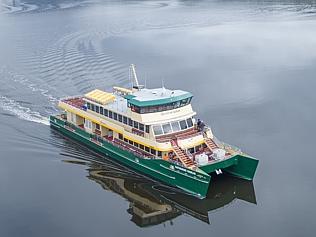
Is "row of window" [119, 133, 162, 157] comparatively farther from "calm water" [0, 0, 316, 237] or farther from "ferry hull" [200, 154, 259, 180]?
"ferry hull" [200, 154, 259, 180]

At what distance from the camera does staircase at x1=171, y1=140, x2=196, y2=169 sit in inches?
1464

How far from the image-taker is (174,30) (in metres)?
102

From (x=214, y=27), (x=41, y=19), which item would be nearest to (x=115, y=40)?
(x=214, y=27)

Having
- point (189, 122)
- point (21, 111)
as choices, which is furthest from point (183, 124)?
point (21, 111)

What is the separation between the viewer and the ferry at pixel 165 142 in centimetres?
3728

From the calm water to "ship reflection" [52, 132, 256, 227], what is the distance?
0.29 feet

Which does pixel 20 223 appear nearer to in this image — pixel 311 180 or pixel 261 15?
pixel 311 180

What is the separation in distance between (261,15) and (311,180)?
8542 centimetres

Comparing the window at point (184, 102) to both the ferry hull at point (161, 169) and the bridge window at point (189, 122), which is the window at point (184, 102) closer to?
the bridge window at point (189, 122)

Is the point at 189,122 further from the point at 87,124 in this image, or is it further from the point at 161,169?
the point at 87,124

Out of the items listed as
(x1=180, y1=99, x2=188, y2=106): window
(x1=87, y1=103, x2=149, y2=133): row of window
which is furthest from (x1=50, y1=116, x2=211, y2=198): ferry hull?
(x1=180, y1=99, x2=188, y2=106): window

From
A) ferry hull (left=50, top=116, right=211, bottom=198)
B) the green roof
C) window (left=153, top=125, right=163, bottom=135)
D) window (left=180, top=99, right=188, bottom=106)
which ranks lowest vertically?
ferry hull (left=50, top=116, right=211, bottom=198)

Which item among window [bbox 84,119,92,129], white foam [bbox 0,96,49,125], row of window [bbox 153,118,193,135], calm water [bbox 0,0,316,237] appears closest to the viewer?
calm water [bbox 0,0,316,237]

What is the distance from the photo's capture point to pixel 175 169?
3709 centimetres
